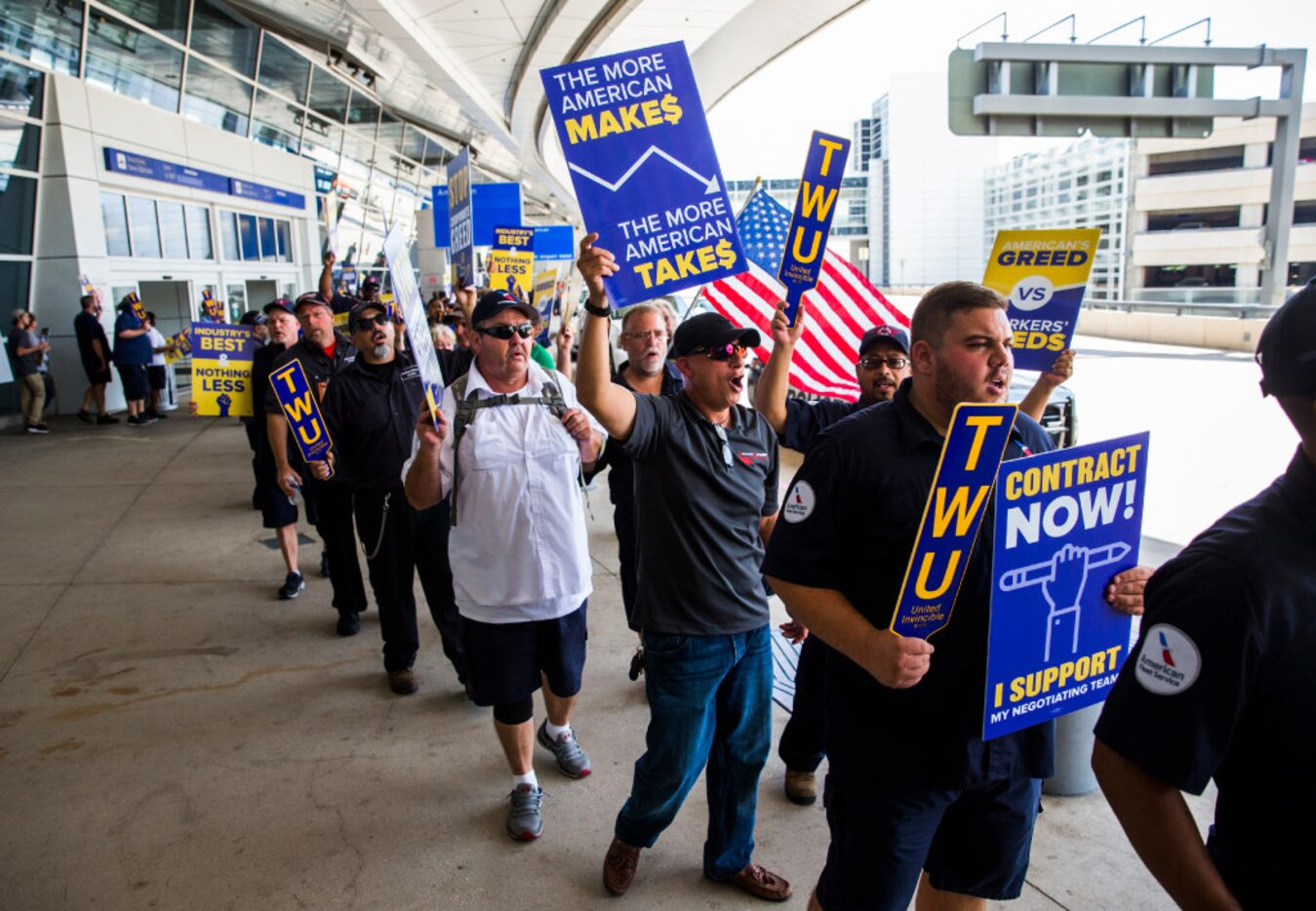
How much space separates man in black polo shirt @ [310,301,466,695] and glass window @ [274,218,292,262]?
17.9m

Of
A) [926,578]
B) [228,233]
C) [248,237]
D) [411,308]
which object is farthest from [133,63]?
[926,578]

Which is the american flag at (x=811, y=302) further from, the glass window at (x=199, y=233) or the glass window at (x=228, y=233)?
the glass window at (x=228, y=233)

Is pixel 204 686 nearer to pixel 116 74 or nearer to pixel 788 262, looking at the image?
pixel 788 262

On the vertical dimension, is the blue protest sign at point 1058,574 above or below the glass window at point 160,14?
below

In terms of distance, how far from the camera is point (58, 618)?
5840mm

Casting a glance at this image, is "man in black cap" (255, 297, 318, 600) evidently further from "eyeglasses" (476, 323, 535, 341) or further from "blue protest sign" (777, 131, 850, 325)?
"blue protest sign" (777, 131, 850, 325)

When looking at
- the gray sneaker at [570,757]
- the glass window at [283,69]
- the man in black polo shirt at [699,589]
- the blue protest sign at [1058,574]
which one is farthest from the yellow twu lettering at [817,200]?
the glass window at [283,69]

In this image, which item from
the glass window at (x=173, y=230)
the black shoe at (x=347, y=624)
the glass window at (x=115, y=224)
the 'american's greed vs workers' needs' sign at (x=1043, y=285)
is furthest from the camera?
the glass window at (x=173, y=230)

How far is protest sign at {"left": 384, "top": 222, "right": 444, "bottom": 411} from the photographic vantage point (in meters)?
2.92

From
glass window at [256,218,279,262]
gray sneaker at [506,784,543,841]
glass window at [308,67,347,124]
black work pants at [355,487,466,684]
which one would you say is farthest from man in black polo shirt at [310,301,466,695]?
glass window at [308,67,347,124]

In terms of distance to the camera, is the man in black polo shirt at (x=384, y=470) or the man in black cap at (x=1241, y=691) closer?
the man in black cap at (x=1241, y=691)

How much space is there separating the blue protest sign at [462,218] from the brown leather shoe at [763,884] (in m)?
5.20

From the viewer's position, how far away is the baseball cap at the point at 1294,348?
1.29m

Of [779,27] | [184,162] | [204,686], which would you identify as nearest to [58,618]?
[204,686]
